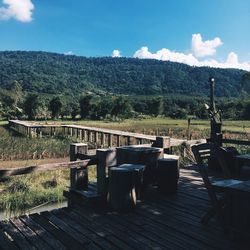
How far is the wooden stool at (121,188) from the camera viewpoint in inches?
201

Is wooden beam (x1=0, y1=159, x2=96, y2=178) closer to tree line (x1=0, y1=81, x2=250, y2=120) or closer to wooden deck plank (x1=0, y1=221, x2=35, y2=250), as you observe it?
wooden deck plank (x1=0, y1=221, x2=35, y2=250)

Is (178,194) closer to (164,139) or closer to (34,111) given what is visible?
(164,139)

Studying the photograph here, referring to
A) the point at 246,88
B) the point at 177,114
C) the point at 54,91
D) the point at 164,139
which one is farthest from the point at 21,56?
A: the point at 164,139

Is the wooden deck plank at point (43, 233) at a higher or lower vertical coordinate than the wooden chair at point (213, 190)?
lower

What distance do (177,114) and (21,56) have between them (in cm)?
11928

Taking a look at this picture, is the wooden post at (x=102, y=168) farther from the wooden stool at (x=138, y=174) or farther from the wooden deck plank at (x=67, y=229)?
the wooden deck plank at (x=67, y=229)

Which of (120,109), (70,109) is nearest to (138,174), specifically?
(70,109)

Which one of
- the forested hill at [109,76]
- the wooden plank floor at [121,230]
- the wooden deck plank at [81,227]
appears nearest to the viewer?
the wooden plank floor at [121,230]

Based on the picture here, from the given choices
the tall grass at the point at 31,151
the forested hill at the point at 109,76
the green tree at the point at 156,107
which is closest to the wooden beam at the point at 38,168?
the tall grass at the point at 31,151

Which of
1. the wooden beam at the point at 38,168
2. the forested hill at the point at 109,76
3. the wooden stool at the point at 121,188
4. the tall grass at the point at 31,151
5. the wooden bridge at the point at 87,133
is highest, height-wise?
the forested hill at the point at 109,76

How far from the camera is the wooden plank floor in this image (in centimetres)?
401

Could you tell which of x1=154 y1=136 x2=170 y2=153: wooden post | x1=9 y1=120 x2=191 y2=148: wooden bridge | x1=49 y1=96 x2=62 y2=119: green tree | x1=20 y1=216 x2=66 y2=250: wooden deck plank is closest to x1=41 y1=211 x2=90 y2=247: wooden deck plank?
x1=20 y1=216 x2=66 y2=250: wooden deck plank

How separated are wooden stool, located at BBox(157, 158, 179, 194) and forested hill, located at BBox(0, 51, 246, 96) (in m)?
124

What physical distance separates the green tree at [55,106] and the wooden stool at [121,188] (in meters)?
66.5
